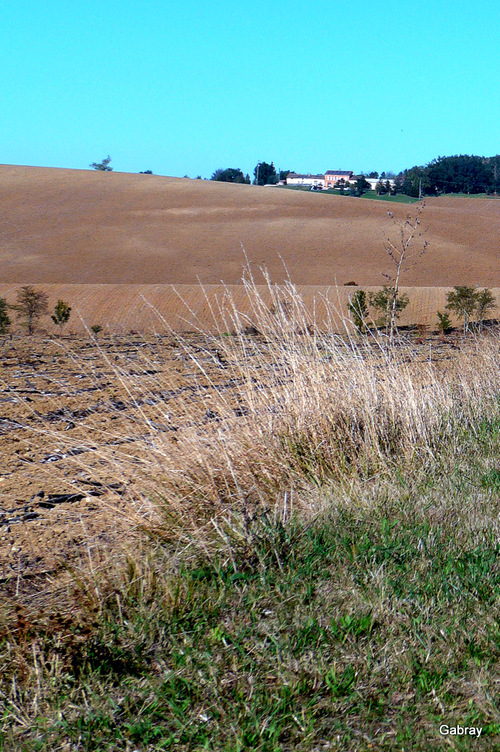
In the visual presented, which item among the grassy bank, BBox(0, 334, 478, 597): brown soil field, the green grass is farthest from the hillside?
the green grass

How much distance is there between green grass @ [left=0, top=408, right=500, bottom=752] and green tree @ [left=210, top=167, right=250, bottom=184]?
116552 mm

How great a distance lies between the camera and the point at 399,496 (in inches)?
149

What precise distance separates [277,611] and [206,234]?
50552mm

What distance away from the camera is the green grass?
2.10 m

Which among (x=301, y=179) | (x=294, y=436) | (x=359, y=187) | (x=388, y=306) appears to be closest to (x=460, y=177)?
(x=359, y=187)

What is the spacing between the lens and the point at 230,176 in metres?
116

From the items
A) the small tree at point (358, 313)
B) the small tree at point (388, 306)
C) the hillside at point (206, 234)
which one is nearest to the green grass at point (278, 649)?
the small tree at point (358, 313)

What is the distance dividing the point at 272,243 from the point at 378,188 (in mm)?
34294

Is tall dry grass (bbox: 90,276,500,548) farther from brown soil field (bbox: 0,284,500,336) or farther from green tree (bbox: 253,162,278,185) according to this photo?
green tree (bbox: 253,162,278,185)

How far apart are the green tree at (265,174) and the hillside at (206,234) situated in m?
41.4

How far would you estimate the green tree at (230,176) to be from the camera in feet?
381

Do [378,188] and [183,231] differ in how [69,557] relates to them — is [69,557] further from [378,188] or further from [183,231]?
[378,188]

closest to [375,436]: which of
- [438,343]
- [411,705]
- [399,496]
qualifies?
[399,496]

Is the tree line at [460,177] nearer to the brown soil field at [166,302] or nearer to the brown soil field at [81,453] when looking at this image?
the brown soil field at [166,302]
